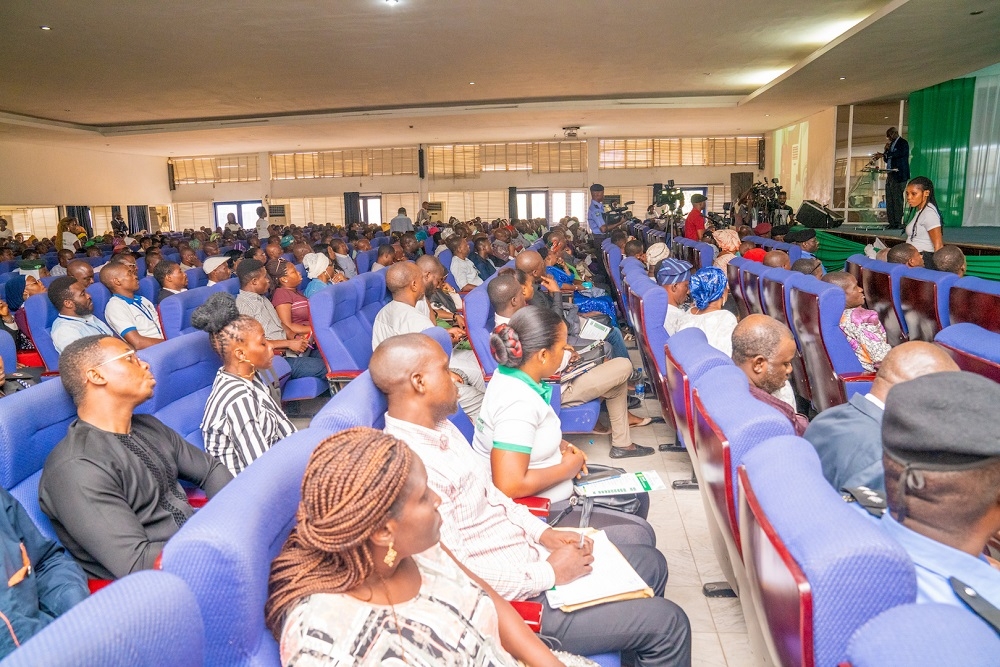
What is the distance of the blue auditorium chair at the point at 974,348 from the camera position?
2238 mm

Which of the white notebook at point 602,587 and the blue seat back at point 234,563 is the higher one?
the blue seat back at point 234,563

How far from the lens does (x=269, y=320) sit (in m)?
4.94

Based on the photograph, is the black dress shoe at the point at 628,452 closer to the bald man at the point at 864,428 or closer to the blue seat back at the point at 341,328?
the blue seat back at the point at 341,328

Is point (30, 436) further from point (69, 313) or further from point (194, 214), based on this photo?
point (194, 214)

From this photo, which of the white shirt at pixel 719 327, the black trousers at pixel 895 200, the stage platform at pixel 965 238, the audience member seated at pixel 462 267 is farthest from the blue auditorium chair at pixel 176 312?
the black trousers at pixel 895 200

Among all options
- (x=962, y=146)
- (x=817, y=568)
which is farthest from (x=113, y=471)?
(x=962, y=146)

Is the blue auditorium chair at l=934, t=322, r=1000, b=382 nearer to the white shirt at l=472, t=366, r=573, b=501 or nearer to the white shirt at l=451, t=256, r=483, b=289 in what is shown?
the white shirt at l=472, t=366, r=573, b=501

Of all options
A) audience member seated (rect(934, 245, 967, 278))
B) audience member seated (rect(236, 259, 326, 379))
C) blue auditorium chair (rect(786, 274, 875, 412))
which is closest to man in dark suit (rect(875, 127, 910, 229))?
audience member seated (rect(934, 245, 967, 278))

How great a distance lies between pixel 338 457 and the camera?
1131mm

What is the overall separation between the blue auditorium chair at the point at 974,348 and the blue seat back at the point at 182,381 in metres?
2.65

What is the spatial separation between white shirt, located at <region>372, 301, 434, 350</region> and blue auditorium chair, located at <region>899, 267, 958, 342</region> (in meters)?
2.73

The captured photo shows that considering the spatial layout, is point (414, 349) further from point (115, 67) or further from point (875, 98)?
point (875, 98)

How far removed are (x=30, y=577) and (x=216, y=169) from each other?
23.8 m

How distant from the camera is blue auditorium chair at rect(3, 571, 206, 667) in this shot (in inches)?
28.3
